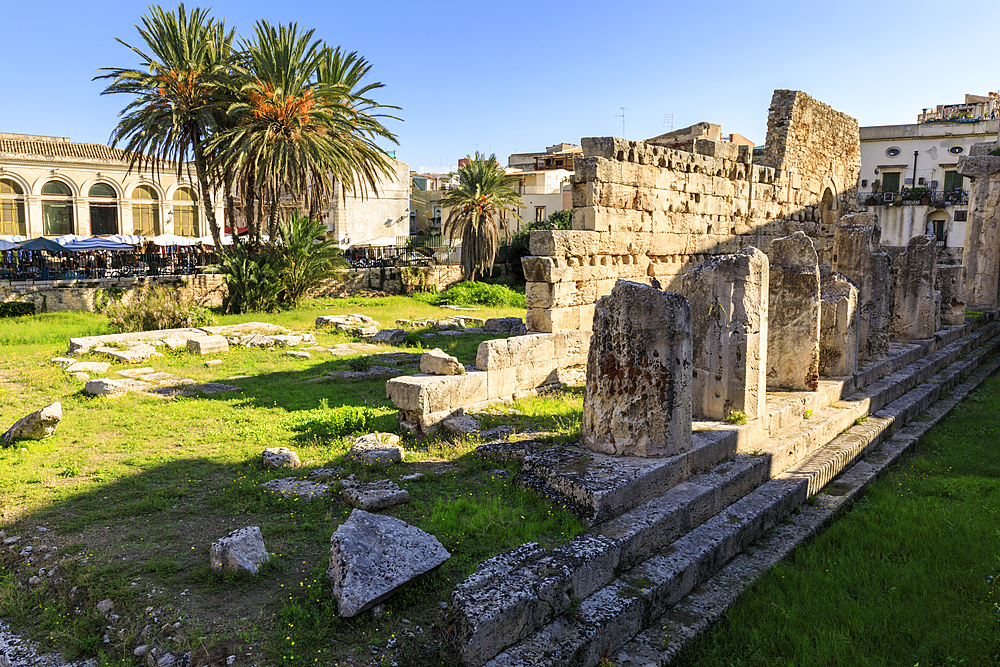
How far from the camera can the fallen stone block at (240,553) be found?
4.37 meters

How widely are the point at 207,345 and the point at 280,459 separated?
26.0ft

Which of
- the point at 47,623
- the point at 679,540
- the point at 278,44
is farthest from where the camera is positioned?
the point at 278,44

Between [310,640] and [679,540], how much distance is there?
259cm

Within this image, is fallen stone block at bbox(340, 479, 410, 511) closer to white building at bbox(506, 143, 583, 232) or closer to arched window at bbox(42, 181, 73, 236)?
white building at bbox(506, 143, 583, 232)

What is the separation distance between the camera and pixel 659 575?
14.2ft

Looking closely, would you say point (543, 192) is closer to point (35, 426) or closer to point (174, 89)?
point (174, 89)

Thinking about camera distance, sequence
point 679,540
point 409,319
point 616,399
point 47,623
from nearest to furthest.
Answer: point 47,623
point 679,540
point 616,399
point 409,319

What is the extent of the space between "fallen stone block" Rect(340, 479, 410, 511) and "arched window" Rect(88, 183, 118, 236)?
3806cm

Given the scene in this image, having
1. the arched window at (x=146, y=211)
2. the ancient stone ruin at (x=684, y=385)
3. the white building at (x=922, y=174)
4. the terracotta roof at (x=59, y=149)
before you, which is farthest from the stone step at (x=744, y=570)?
the arched window at (x=146, y=211)

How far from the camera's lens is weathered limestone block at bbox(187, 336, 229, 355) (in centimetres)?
1357

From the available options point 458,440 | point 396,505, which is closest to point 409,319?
point 458,440

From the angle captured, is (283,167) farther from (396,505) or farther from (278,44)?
(396,505)

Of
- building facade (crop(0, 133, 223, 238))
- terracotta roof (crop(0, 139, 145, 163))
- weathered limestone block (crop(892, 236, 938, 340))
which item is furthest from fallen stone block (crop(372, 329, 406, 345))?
terracotta roof (crop(0, 139, 145, 163))

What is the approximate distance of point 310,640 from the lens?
12.0 feet
